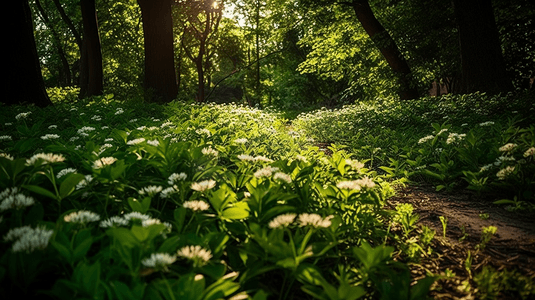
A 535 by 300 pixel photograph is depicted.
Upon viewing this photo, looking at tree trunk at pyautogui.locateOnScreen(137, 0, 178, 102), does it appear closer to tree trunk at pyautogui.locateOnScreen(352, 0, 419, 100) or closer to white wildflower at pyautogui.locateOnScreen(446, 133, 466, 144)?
tree trunk at pyautogui.locateOnScreen(352, 0, 419, 100)

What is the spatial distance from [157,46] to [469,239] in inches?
317

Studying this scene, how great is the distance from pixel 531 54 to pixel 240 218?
10.8 m

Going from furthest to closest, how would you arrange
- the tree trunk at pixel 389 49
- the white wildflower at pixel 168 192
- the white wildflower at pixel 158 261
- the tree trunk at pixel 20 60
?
1. the tree trunk at pixel 389 49
2. the tree trunk at pixel 20 60
3. the white wildflower at pixel 168 192
4. the white wildflower at pixel 158 261

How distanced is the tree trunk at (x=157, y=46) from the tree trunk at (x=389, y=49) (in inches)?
258

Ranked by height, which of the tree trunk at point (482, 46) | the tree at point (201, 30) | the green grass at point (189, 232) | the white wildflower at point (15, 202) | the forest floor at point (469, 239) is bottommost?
the forest floor at point (469, 239)

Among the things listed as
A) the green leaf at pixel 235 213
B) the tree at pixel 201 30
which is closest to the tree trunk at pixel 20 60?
the green leaf at pixel 235 213

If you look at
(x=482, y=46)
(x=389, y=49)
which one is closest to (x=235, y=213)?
(x=482, y=46)

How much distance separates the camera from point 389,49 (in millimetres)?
9750

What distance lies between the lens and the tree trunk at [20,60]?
17.9ft

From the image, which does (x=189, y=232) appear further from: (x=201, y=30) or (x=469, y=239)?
(x=201, y=30)

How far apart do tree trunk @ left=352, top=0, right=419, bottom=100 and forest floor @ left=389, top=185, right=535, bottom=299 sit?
8.03 meters

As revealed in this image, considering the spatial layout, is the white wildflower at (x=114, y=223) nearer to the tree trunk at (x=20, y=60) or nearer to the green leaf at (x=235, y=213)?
the green leaf at (x=235, y=213)

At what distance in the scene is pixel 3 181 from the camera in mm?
1486

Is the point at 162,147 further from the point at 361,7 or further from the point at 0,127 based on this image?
the point at 361,7
